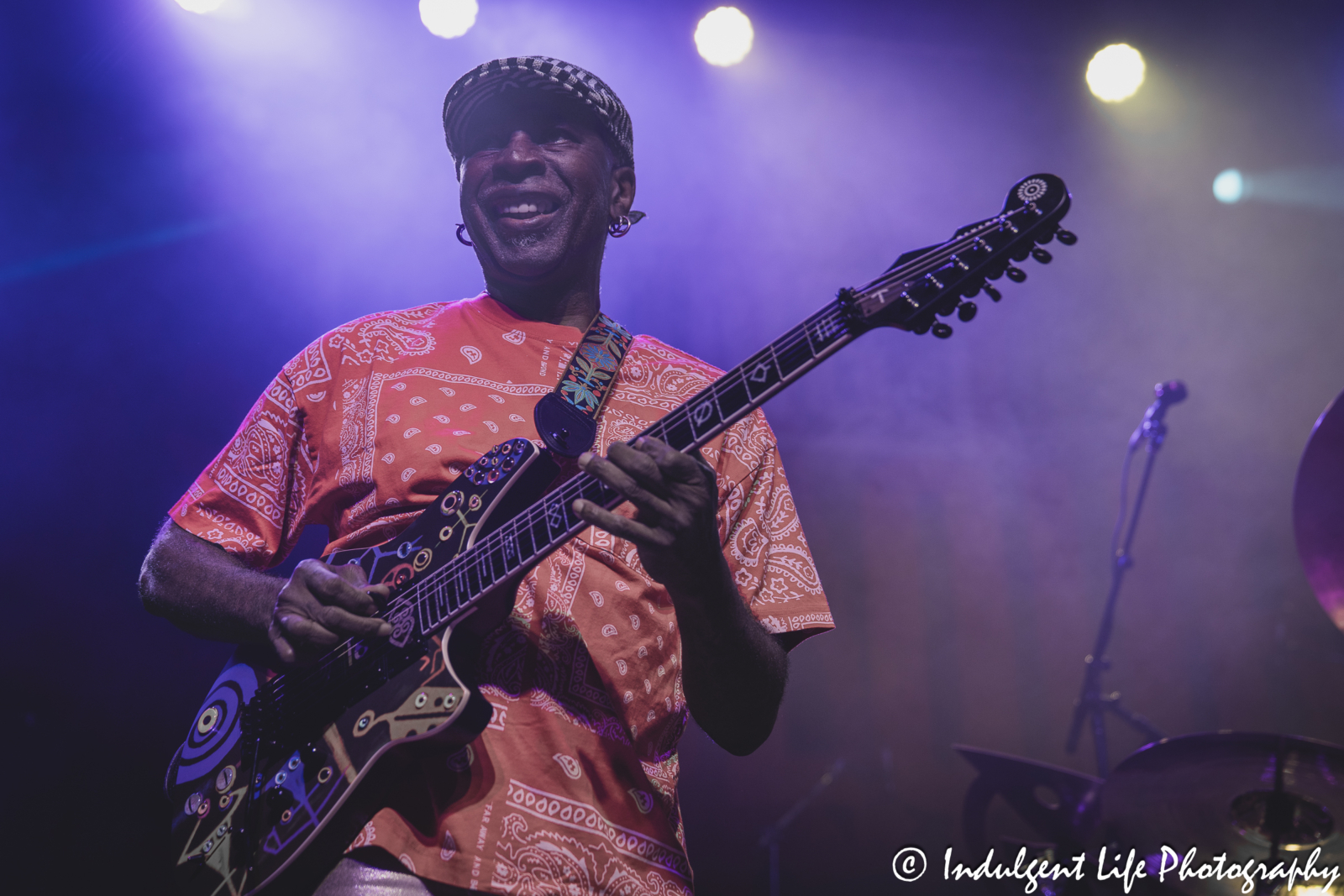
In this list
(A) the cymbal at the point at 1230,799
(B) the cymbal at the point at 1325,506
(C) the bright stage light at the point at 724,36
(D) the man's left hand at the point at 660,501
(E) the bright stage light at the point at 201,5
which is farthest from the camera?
(C) the bright stage light at the point at 724,36

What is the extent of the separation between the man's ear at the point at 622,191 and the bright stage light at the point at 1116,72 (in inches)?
188

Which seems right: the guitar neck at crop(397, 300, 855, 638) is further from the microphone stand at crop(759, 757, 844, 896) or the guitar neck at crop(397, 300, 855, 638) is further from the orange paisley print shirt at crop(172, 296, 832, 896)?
the microphone stand at crop(759, 757, 844, 896)

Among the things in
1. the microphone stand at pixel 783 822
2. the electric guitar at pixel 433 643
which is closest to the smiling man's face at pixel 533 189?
the electric guitar at pixel 433 643

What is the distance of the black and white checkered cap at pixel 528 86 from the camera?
7.76 feet

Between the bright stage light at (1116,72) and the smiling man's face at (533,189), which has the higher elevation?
the bright stage light at (1116,72)

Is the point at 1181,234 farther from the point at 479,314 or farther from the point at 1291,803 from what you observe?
the point at 479,314

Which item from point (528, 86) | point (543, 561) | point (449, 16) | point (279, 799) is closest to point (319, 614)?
point (279, 799)

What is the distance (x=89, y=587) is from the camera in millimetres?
3162

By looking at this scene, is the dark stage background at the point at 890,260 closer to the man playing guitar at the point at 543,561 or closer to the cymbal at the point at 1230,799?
the man playing guitar at the point at 543,561

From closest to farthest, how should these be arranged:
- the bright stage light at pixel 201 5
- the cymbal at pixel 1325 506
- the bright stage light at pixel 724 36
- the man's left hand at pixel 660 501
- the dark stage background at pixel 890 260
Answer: the man's left hand at pixel 660 501, the cymbal at pixel 1325 506, the bright stage light at pixel 201 5, the dark stage background at pixel 890 260, the bright stage light at pixel 724 36

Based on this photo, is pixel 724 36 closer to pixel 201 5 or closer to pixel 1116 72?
pixel 1116 72

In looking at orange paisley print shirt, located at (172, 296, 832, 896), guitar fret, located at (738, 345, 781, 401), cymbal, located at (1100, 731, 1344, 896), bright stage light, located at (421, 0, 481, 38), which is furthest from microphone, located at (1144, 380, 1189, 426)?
bright stage light, located at (421, 0, 481, 38)

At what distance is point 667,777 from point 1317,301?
674 centimetres

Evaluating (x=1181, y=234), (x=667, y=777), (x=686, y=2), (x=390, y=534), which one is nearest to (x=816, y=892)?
(x=667, y=777)
